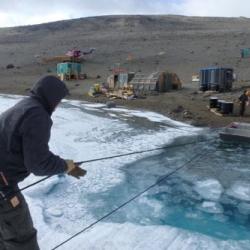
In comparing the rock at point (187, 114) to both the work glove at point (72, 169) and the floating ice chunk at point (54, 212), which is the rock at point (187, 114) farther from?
the work glove at point (72, 169)

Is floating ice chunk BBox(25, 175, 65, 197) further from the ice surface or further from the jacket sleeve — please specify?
the jacket sleeve

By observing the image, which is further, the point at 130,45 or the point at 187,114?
the point at 130,45

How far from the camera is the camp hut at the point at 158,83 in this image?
850 inches

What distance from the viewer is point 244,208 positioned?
6988 millimetres

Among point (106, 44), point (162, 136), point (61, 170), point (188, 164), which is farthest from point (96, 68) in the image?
point (61, 170)

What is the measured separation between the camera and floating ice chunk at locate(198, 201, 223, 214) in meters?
6.83

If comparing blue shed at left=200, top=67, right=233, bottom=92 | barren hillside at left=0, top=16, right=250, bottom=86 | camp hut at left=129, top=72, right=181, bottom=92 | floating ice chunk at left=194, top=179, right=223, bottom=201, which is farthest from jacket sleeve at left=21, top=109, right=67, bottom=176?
barren hillside at left=0, top=16, right=250, bottom=86

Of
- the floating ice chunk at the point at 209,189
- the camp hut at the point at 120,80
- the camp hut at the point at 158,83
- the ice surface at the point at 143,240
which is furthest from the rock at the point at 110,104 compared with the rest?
the ice surface at the point at 143,240

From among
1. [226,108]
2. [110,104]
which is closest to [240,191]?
[226,108]

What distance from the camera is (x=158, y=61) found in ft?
107

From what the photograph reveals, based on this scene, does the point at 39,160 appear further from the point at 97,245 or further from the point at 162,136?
the point at 162,136

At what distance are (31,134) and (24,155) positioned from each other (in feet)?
0.56

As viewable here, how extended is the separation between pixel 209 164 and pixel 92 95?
1303 cm

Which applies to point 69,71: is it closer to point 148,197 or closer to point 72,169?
point 148,197
